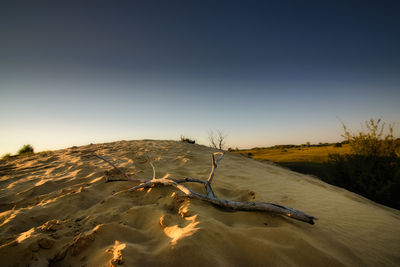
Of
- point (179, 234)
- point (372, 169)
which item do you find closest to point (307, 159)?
point (372, 169)

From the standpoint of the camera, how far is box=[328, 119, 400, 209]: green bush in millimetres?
4762

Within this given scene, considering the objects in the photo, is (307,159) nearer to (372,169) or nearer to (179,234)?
(372,169)

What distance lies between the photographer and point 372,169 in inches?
205

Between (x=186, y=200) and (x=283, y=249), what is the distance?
3.76 feet

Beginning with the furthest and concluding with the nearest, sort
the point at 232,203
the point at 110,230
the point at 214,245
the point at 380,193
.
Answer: the point at 380,193 → the point at 232,203 → the point at 110,230 → the point at 214,245

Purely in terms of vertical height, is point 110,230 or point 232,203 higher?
point 232,203

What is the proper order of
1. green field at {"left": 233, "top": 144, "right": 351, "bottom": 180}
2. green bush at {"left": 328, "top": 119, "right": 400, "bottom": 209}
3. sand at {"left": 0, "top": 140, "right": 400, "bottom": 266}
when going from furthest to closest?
1. green field at {"left": 233, "top": 144, "right": 351, "bottom": 180}
2. green bush at {"left": 328, "top": 119, "right": 400, "bottom": 209}
3. sand at {"left": 0, "top": 140, "right": 400, "bottom": 266}

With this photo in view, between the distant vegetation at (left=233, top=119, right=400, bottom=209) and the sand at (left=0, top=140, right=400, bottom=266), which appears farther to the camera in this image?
the distant vegetation at (left=233, top=119, right=400, bottom=209)

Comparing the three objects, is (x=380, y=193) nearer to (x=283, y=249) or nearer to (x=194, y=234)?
(x=283, y=249)

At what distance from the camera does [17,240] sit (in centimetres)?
143

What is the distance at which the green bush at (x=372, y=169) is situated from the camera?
15.6 ft

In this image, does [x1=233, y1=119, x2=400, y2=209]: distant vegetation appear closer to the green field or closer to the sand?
the green field

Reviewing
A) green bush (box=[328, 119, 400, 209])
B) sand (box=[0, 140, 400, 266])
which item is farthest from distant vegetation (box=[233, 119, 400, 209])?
sand (box=[0, 140, 400, 266])

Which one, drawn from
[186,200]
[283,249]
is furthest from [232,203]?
[283,249]
